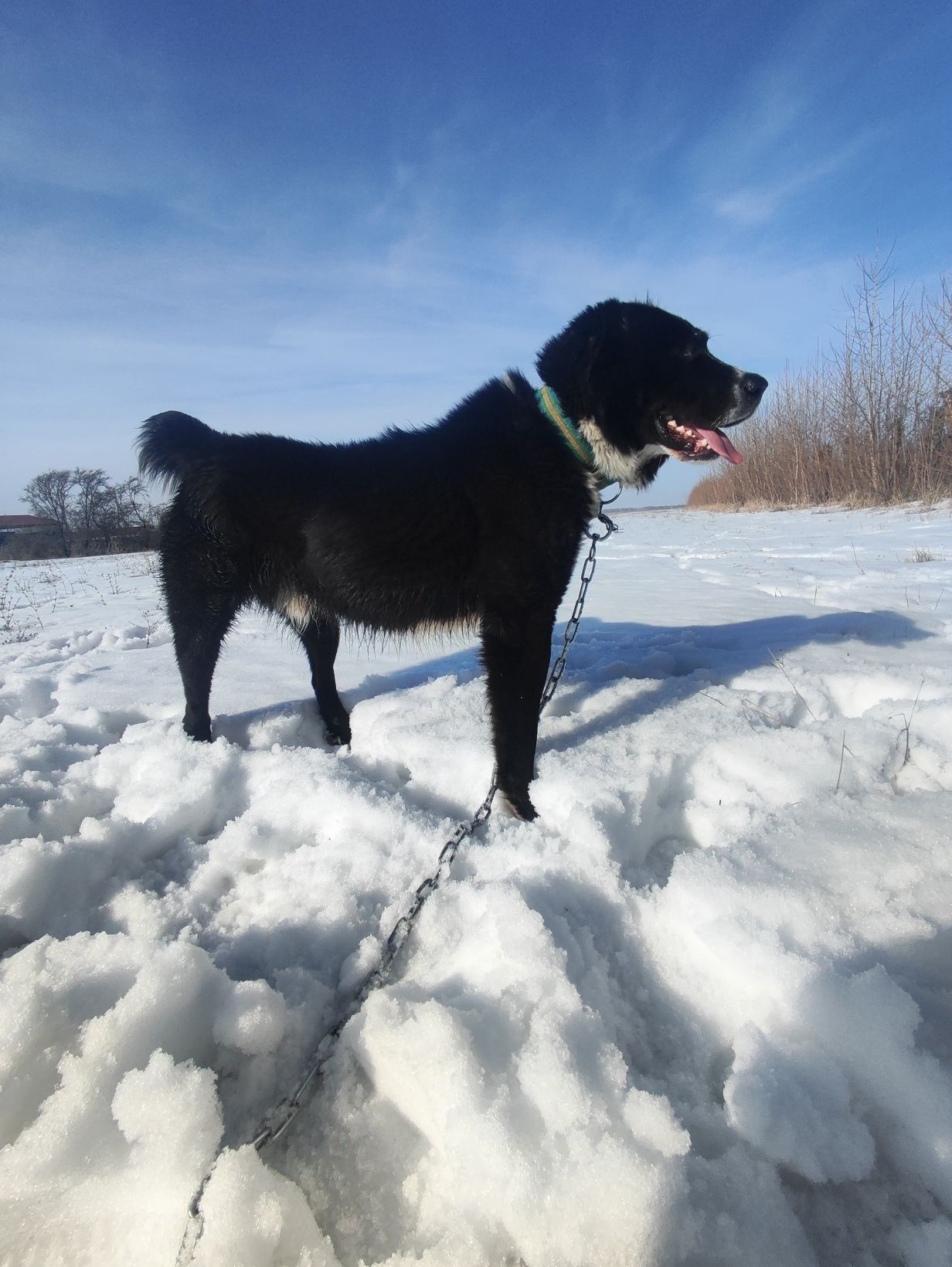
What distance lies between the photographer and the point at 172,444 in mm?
2461

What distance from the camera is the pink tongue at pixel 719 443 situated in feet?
8.51

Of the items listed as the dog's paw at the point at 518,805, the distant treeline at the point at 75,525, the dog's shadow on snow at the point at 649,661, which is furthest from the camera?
the distant treeline at the point at 75,525

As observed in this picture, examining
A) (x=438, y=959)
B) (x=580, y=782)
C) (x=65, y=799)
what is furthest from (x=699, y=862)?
(x=65, y=799)

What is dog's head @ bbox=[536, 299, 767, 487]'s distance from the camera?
239 cm

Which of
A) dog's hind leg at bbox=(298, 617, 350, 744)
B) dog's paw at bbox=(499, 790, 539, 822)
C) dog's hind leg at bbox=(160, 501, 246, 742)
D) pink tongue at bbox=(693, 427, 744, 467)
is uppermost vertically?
pink tongue at bbox=(693, 427, 744, 467)

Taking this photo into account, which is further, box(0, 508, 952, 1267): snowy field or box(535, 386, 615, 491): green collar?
box(535, 386, 615, 491): green collar

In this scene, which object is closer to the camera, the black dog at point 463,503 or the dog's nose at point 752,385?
the black dog at point 463,503

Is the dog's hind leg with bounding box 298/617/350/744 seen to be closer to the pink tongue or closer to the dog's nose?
the pink tongue

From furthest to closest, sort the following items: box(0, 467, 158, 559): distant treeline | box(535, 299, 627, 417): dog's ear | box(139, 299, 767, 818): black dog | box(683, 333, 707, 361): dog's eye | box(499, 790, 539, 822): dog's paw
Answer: box(0, 467, 158, 559): distant treeline → box(683, 333, 707, 361): dog's eye → box(535, 299, 627, 417): dog's ear → box(139, 299, 767, 818): black dog → box(499, 790, 539, 822): dog's paw

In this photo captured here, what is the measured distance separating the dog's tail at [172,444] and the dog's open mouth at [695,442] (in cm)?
184

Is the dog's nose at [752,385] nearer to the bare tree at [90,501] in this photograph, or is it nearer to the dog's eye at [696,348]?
the dog's eye at [696,348]

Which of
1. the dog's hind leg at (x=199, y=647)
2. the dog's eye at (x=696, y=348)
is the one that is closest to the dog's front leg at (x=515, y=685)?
the dog's hind leg at (x=199, y=647)

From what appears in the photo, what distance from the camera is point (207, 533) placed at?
2.37 meters

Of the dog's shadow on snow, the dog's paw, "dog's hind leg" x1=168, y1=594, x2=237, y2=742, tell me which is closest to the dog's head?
the dog's shadow on snow
